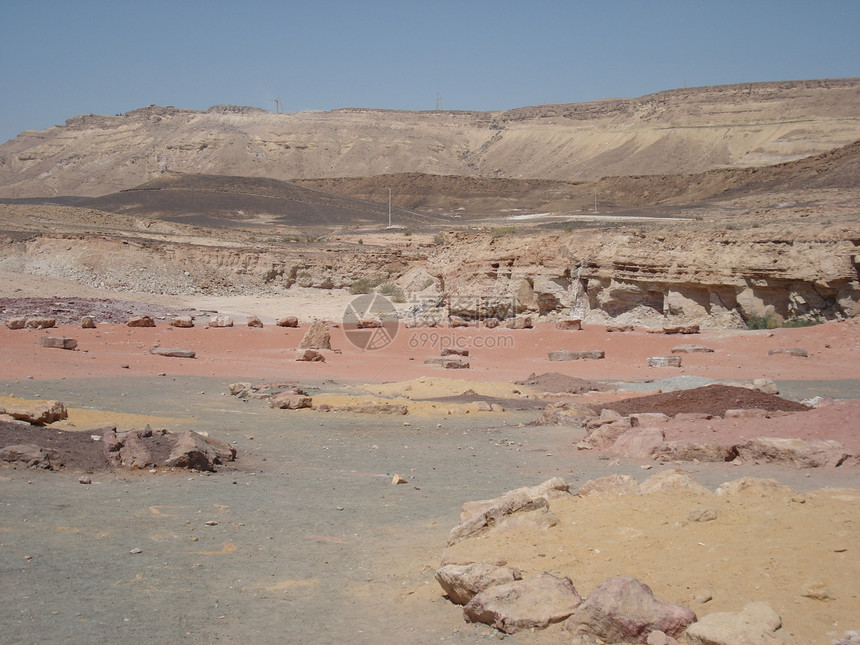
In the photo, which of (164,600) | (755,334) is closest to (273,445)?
(164,600)

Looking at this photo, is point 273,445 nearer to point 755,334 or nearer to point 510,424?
point 510,424

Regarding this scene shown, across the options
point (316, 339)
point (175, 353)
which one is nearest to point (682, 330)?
point (316, 339)

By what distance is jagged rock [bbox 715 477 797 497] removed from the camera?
542 cm

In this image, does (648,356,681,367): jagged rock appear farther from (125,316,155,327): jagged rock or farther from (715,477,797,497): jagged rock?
(125,316,155,327): jagged rock

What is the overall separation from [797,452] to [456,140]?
136 metres

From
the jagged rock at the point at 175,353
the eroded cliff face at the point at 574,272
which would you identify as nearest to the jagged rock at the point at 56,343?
the jagged rock at the point at 175,353

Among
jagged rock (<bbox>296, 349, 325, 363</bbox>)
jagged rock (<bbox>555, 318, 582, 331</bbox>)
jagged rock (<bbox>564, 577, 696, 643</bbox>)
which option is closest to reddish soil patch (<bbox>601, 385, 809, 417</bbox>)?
jagged rock (<bbox>564, 577, 696, 643</bbox>)

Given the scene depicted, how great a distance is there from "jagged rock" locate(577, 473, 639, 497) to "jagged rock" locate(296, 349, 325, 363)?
1385 centimetres

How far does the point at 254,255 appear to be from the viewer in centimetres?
3953

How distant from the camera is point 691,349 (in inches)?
768

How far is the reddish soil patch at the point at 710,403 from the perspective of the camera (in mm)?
11070

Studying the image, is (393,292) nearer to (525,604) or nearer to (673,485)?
(673,485)

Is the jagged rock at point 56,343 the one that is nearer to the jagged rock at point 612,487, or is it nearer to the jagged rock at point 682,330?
the jagged rock at point 682,330

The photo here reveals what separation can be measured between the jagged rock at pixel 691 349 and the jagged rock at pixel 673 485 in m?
14.3
